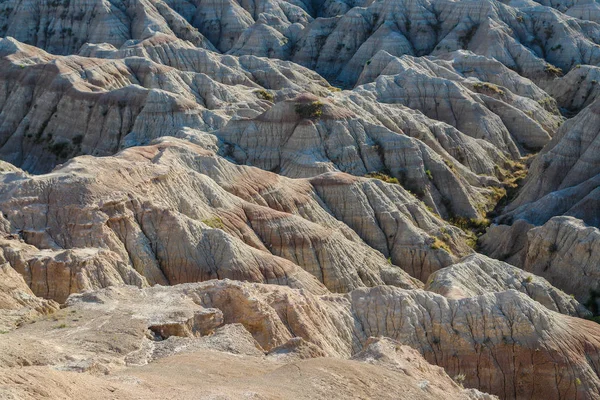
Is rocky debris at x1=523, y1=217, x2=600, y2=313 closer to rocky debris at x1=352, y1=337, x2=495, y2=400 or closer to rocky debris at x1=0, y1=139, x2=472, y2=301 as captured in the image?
rocky debris at x1=0, y1=139, x2=472, y2=301

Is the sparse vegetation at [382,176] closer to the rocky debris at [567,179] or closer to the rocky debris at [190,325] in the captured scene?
the rocky debris at [567,179]

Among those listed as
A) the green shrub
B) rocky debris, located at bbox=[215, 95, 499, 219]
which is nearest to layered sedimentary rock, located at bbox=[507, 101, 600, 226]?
rocky debris, located at bbox=[215, 95, 499, 219]

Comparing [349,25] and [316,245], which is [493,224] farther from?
[349,25]

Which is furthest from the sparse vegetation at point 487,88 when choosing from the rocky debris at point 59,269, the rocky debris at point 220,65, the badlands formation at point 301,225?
the rocky debris at point 59,269

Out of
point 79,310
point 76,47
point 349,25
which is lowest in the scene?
point 76,47

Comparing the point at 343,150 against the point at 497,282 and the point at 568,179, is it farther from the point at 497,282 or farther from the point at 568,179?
the point at 497,282

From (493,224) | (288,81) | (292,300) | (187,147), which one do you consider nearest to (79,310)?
(292,300)
